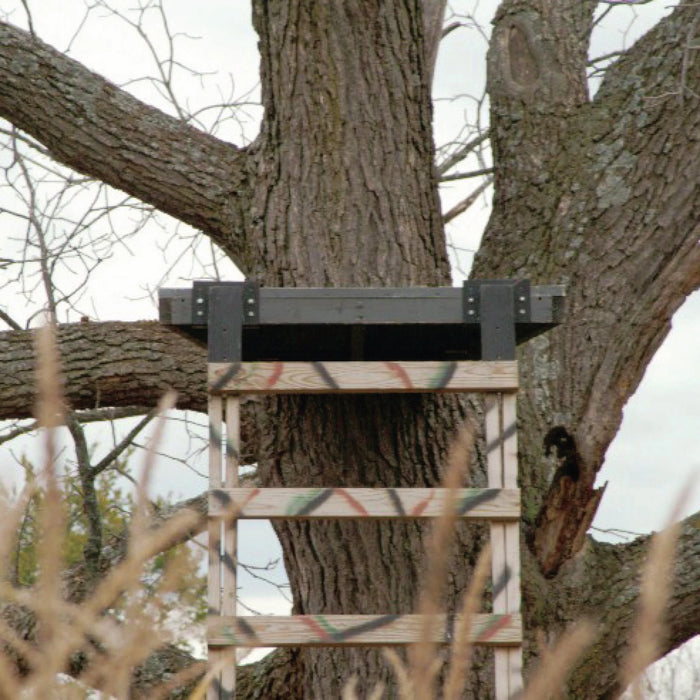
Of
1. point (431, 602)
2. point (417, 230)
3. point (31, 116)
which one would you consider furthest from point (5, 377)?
point (431, 602)

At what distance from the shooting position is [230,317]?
11.1 feet

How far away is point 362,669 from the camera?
13.5 feet

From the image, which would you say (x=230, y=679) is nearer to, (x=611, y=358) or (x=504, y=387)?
(x=504, y=387)

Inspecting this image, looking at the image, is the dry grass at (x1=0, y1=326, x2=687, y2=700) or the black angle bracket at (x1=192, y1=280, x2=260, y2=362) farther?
the black angle bracket at (x1=192, y1=280, x2=260, y2=362)

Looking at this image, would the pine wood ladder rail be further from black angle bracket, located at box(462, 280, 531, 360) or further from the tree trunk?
the tree trunk

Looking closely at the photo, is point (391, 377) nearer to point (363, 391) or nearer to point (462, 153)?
point (363, 391)

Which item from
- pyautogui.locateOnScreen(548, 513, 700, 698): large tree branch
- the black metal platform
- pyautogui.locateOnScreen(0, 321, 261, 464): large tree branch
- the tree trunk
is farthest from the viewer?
pyautogui.locateOnScreen(0, 321, 261, 464): large tree branch

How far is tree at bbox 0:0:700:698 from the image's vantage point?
13.6ft

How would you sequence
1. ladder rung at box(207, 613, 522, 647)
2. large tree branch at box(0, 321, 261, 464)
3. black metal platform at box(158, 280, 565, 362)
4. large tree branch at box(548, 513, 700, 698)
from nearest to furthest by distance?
1. ladder rung at box(207, 613, 522, 647)
2. black metal platform at box(158, 280, 565, 362)
3. large tree branch at box(548, 513, 700, 698)
4. large tree branch at box(0, 321, 261, 464)

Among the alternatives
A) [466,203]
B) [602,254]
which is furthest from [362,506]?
[466,203]

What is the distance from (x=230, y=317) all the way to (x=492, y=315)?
728mm

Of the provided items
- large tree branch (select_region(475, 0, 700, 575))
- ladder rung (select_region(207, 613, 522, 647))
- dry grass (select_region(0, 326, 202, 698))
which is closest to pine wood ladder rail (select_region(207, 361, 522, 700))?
ladder rung (select_region(207, 613, 522, 647))

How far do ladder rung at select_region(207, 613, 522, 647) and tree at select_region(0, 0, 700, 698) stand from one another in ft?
2.79

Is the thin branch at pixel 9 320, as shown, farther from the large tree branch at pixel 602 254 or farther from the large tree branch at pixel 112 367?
the large tree branch at pixel 602 254
